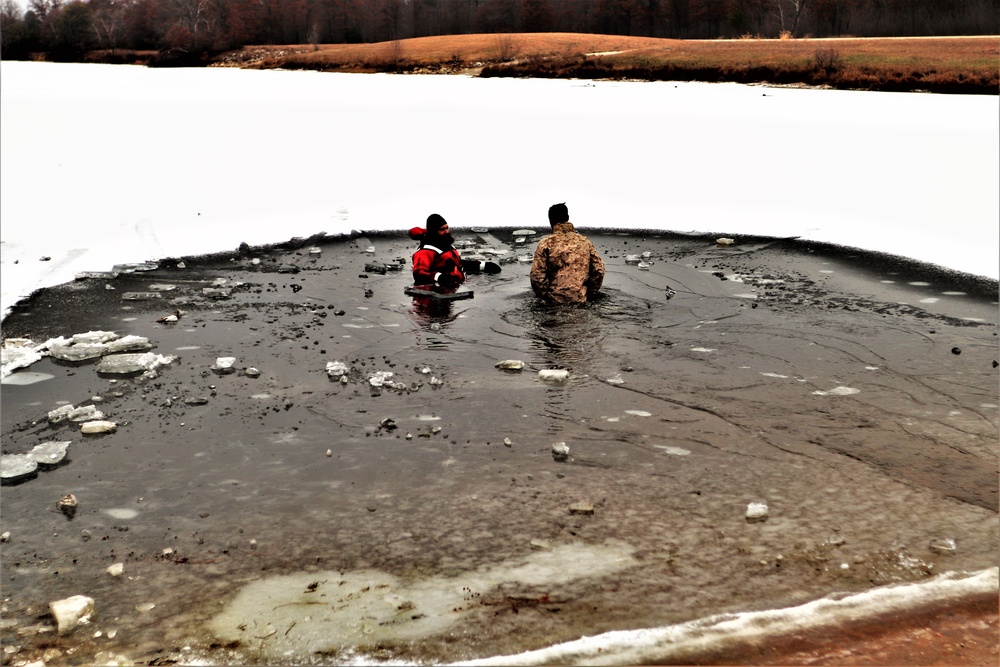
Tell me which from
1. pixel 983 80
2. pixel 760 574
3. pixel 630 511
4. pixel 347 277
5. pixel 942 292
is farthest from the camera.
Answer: pixel 983 80

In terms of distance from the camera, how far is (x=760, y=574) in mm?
4555

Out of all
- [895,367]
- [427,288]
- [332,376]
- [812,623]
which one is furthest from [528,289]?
[812,623]

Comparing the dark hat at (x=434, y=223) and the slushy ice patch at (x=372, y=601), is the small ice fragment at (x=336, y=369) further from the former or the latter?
Answer: the slushy ice patch at (x=372, y=601)

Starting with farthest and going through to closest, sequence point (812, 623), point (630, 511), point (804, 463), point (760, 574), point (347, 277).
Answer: point (347, 277), point (804, 463), point (630, 511), point (760, 574), point (812, 623)

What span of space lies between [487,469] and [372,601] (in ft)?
5.34

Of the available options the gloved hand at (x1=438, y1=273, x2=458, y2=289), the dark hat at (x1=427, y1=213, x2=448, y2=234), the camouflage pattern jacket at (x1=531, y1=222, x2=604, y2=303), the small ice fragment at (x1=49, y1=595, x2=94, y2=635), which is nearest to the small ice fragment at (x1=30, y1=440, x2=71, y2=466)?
the small ice fragment at (x1=49, y1=595, x2=94, y2=635)

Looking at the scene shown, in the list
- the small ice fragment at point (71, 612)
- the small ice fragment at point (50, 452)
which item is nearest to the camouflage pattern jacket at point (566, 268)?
the small ice fragment at point (50, 452)

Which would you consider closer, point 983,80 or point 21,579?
point 21,579

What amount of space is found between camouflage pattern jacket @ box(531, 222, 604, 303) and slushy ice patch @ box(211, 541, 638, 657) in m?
4.82

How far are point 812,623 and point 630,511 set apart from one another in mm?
1355

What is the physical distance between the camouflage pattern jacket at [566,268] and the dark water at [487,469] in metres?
0.24

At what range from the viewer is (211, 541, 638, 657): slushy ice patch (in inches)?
160

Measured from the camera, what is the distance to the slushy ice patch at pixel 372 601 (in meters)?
4.07

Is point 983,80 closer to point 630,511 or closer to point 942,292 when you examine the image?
point 942,292
